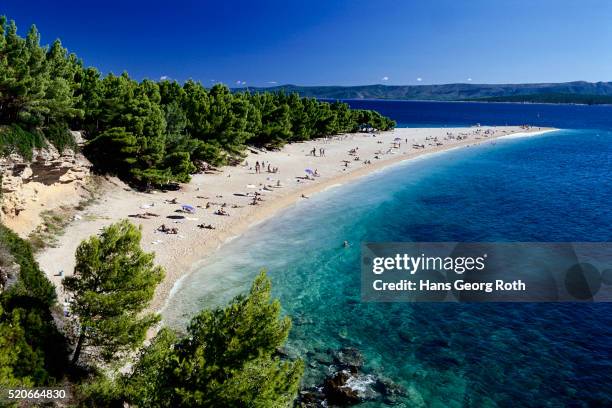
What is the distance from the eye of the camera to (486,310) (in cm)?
2783

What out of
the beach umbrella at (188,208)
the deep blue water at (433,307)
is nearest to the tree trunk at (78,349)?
the deep blue water at (433,307)

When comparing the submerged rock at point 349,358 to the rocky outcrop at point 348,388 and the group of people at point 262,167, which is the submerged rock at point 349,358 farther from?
the group of people at point 262,167

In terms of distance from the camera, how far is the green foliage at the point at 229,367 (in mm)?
12398

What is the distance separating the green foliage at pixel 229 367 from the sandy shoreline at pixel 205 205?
13.8m

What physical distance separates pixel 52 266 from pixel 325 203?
32005 millimetres

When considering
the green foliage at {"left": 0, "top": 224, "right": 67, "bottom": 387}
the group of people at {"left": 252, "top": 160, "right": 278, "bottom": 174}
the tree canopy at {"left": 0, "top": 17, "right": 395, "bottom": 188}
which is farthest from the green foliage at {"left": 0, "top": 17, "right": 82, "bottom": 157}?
the group of people at {"left": 252, "top": 160, "right": 278, "bottom": 174}

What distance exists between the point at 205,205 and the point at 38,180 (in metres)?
15.6

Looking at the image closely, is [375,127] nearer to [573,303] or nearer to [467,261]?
[467,261]

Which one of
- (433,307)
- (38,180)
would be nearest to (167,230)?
(38,180)

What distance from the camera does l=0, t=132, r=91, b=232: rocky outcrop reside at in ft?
99.3

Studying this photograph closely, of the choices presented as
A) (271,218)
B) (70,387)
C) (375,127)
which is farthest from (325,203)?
(375,127)

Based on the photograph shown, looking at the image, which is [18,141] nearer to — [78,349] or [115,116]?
[115,116]

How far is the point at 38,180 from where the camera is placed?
34969 mm

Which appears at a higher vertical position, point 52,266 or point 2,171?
point 2,171
